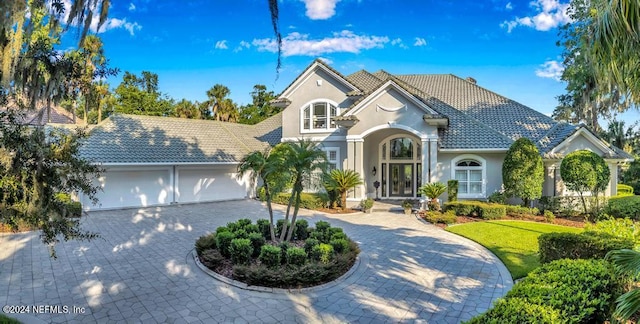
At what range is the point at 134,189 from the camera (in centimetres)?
1878

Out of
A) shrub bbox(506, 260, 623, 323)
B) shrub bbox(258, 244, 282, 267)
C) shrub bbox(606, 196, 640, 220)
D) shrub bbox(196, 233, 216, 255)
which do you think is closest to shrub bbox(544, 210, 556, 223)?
shrub bbox(606, 196, 640, 220)

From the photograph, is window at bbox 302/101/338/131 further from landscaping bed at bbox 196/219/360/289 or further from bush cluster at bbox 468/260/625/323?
bush cluster at bbox 468/260/625/323

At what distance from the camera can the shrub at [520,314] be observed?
405 centimetres

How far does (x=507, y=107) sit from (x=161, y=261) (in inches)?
850

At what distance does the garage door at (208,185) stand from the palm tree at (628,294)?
66.0 ft

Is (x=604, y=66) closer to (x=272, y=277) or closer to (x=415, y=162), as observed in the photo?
(x=272, y=277)

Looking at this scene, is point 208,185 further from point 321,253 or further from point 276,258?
point 321,253

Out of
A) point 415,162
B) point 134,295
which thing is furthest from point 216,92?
Result: point 134,295

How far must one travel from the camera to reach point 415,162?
21672 millimetres

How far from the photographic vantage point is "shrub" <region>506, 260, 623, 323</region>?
455 cm

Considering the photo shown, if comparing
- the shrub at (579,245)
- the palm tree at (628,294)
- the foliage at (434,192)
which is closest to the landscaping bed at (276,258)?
the shrub at (579,245)

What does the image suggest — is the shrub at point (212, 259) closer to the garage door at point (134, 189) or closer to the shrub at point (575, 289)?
the shrub at point (575, 289)

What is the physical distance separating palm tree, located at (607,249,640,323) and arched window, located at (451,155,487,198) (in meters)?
14.7

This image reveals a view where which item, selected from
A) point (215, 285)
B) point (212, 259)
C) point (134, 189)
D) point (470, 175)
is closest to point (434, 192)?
point (470, 175)
